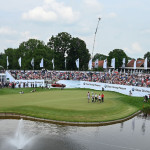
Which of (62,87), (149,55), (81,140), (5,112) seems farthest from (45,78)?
(149,55)

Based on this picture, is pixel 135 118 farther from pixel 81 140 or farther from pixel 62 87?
pixel 62 87

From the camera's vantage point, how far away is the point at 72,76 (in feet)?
226

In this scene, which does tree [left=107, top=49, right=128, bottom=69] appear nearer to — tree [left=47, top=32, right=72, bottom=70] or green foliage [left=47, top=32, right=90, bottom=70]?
green foliage [left=47, top=32, right=90, bottom=70]

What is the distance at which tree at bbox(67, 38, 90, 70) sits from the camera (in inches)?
3787

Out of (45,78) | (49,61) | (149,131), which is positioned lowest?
(149,131)

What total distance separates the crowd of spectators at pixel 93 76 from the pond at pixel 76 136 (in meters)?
24.5

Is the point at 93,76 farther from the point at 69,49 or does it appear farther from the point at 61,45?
the point at 61,45

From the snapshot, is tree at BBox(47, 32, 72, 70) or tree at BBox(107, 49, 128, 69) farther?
tree at BBox(107, 49, 128, 69)

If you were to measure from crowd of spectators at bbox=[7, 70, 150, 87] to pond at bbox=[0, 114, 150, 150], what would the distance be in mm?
24536

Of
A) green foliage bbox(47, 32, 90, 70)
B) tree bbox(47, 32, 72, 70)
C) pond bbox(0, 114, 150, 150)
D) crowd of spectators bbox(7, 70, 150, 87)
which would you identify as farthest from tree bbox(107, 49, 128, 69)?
pond bbox(0, 114, 150, 150)

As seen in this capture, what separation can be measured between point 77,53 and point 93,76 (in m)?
33.4

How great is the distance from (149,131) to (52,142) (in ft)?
36.2

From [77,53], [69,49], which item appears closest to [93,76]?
[77,53]

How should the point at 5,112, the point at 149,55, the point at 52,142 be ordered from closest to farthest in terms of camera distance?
the point at 52,142 → the point at 5,112 → the point at 149,55
